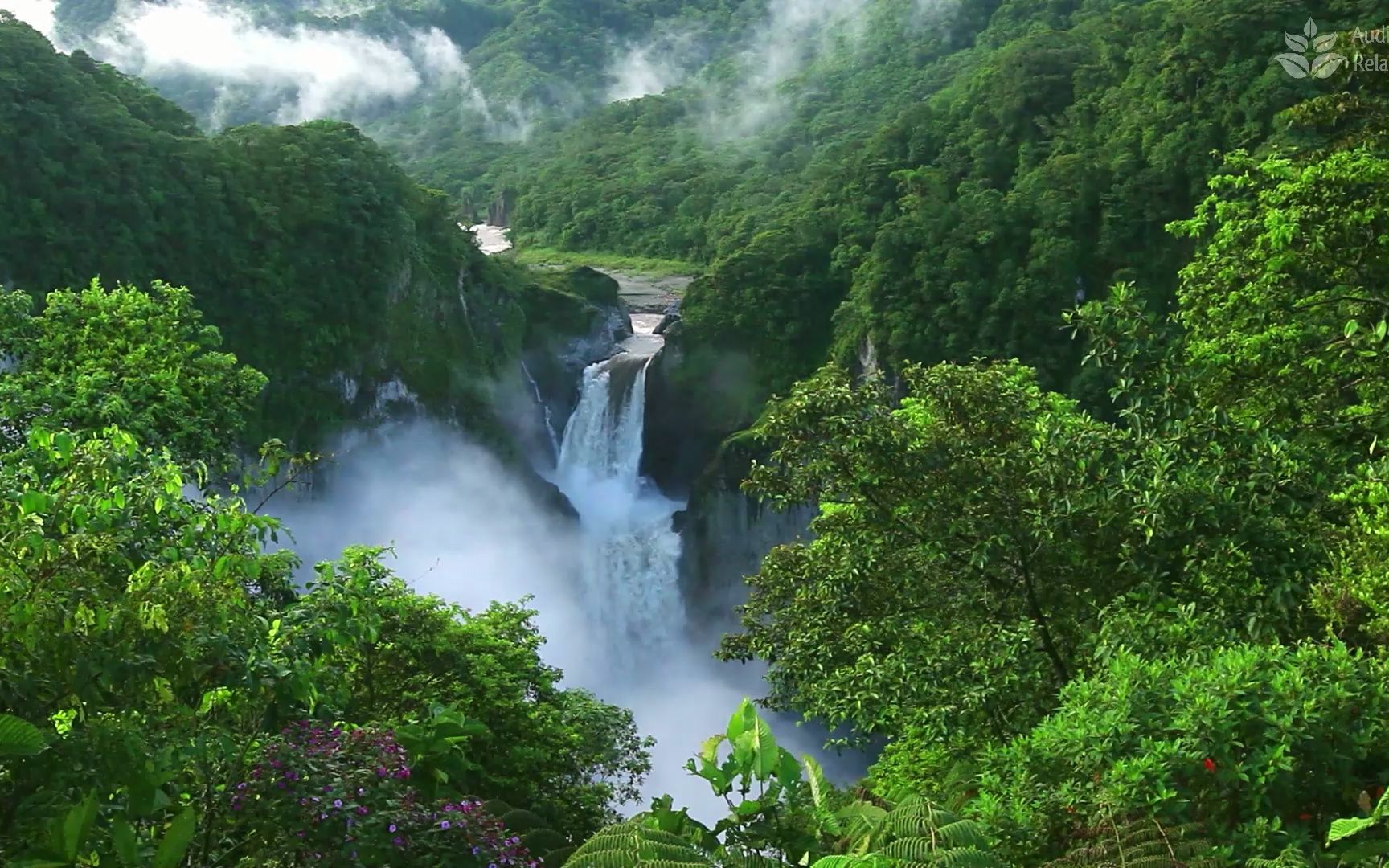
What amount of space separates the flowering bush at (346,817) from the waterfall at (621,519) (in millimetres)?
33455

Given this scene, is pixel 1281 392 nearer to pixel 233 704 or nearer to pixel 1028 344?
pixel 233 704

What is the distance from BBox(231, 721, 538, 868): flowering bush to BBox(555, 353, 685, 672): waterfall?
33.5 m

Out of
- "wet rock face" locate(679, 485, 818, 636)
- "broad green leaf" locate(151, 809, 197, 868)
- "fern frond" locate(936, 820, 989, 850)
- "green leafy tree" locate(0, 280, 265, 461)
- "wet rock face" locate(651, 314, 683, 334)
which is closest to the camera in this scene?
"broad green leaf" locate(151, 809, 197, 868)

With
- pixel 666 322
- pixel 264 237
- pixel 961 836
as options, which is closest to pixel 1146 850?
pixel 961 836

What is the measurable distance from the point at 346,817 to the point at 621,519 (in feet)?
121

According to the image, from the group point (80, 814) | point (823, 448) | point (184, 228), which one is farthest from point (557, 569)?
point (80, 814)

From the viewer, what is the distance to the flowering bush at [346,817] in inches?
235

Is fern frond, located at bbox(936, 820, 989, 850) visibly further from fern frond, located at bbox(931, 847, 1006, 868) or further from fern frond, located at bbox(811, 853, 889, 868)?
fern frond, located at bbox(811, 853, 889, 868)

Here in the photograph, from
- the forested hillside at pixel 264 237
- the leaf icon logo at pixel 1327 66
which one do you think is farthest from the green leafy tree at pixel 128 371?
the forested hillside at pixel 264 237

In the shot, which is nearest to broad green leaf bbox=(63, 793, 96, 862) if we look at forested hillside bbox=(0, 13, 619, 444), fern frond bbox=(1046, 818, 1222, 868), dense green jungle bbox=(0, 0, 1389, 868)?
dense green jungle bbox=(0, 0, 1389, 868)

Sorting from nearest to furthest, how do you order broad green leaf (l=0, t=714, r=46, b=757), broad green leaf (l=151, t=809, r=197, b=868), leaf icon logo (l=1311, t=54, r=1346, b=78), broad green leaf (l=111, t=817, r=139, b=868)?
broad green leaf (l=0, t=714, r=46, b=757) → broad green leaf (l=111, t=817, r=139, b=868) → broad green leaf (l=151, t=809, r=197, b=868) → leaf icon logo (l=1311, t=54, r=1346, b=78)

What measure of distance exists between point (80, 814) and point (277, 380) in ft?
118

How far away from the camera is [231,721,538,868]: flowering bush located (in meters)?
5.97

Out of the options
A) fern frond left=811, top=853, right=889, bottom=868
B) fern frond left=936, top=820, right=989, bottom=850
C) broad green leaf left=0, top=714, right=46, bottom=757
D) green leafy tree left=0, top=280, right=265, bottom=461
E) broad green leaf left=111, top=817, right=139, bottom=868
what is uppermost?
green leafy tree left=0, top=280, right=265, bottom=461
